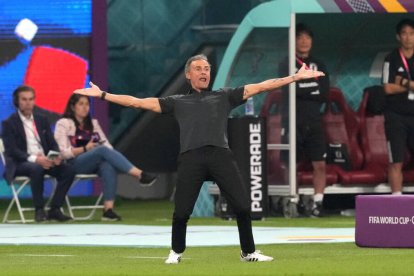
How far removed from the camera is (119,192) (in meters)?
26.2

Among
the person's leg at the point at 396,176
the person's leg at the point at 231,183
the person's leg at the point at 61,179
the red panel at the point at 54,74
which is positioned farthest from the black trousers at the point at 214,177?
the red panel at the point at 54,74

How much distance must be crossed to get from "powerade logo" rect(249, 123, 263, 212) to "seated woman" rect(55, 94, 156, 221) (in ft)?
4.39

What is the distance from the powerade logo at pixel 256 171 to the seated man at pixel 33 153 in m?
2.23

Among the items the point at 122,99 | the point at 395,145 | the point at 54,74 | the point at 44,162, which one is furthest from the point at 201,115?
the point at 54,74

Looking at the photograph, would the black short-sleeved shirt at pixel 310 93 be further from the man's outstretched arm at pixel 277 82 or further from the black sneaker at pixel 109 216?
the man's outstretched arm at pixel 277 82

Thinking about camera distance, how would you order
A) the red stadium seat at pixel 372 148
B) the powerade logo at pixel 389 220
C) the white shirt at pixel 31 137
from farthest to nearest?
the red stadium seat at pixel 372 148 → the white shirt at pixel 31 137 → the powerade logo at pixel 389 220

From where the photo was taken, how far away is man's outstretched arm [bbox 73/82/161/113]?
486 inches

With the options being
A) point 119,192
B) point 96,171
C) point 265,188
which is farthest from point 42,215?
point 119,192

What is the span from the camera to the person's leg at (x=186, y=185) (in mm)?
12547

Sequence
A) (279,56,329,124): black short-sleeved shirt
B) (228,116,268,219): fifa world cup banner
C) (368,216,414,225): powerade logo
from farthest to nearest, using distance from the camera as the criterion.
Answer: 1. (279,56,329,124): black short-sleeved shirt
2. (228,116,268,219): fifa world cup banner
3. (368,216,414,225): powerade logo

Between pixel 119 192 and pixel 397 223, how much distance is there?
12.9 m

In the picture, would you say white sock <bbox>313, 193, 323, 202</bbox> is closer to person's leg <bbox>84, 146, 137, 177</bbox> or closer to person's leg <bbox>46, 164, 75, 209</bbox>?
person's leg <bbox>84, 146, 137, 177</bbox>

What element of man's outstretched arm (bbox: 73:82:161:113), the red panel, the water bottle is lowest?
the water bottle

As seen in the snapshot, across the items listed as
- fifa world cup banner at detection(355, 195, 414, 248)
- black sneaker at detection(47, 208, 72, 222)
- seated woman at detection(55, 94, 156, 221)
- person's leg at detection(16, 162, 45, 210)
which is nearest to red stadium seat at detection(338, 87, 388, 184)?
seated woman at detection(55, 94, 156, 221)
